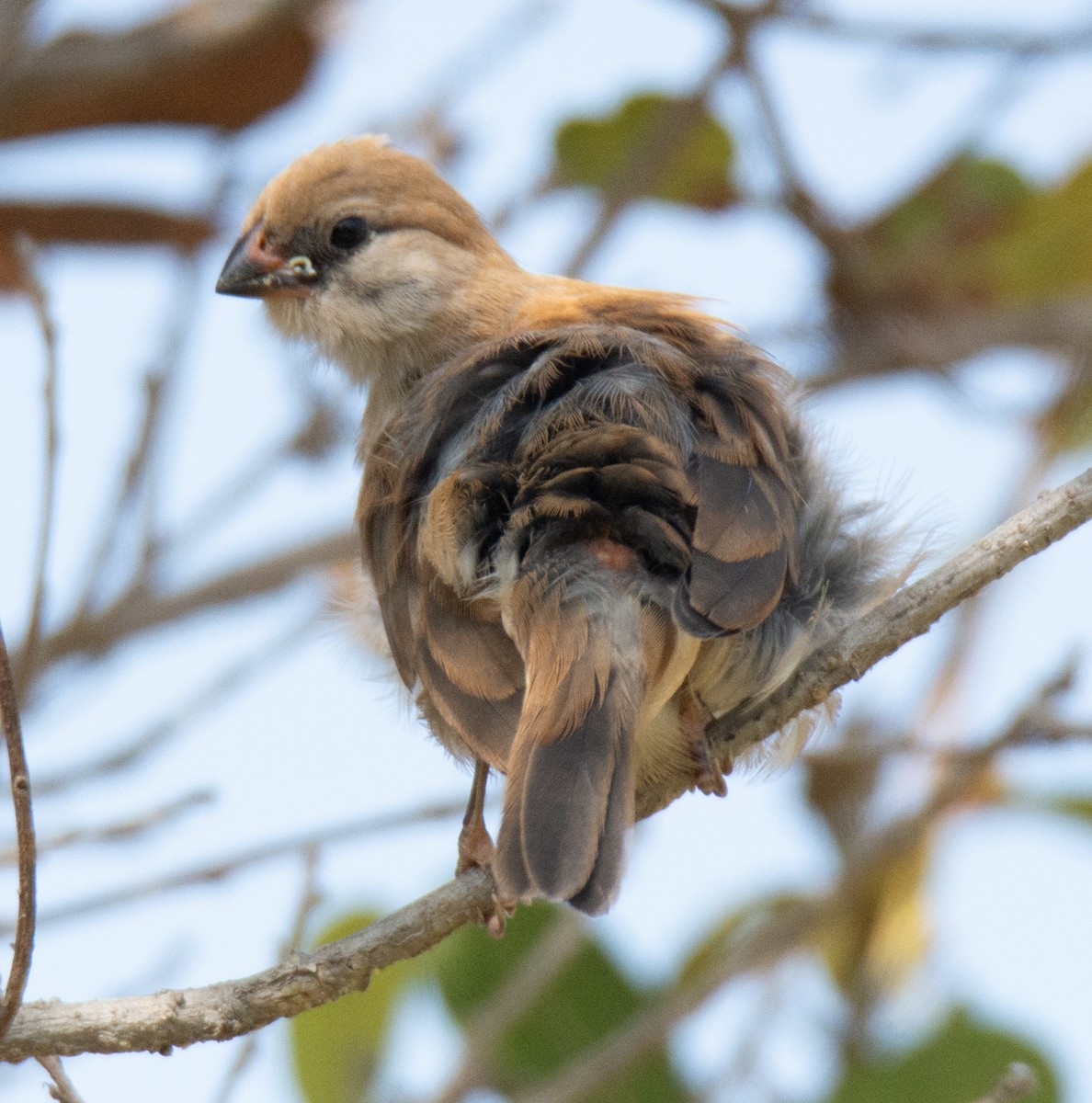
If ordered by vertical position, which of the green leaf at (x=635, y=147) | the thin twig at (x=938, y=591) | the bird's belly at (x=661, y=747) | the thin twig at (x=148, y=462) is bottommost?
the thin twig at (x=938, y=591)

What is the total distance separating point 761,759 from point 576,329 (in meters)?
1.12

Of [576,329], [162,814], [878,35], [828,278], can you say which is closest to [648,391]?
[576,329]

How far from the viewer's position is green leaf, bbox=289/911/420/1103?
516 cm

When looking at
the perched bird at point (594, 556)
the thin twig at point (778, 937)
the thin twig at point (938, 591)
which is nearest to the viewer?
the perched bird at point (594, 556)

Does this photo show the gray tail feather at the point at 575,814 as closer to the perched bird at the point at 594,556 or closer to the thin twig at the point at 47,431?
the perched bird at the point at 594,556

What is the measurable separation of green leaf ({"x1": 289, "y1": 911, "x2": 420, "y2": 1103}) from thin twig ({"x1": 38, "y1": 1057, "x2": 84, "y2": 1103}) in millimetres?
2176

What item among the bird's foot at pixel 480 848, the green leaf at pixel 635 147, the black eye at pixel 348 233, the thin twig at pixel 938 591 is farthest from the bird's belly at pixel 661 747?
the green leaf at pixel 635 147

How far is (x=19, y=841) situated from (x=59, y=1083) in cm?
54

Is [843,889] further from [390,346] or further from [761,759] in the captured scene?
[390,346]

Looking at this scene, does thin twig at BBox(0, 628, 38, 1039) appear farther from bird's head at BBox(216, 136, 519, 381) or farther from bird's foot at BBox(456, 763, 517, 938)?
bird's head at BBox(216, 136, 519, 381)

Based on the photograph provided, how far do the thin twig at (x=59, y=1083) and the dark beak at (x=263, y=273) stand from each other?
2.46 meters

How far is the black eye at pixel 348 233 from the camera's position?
15.8ft

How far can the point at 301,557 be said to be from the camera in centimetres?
552

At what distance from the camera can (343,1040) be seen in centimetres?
523
